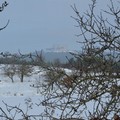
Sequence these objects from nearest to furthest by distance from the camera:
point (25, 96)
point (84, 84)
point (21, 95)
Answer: point (84, 84) < point (25, 96) < point (21, 95)

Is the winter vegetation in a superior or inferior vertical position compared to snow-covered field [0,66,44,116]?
superior

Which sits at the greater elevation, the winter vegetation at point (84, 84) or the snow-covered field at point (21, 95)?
the winter vegetation at point (84, 84)

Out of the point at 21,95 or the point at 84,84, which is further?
the point at 21,95

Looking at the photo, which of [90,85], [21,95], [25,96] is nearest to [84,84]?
[90,85]

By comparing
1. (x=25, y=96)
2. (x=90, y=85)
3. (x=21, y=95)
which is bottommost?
(x=21, y=95)

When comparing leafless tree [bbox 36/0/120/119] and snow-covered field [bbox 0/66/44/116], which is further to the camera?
snow-covered field [bbox 0/66/44/116]

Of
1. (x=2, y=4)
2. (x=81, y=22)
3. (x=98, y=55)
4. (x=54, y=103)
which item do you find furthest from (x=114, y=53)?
(x=2, y=4)

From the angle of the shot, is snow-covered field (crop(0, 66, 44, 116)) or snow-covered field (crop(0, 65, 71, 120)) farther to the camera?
snow-covered field (crop(0, 66, 44, 116))

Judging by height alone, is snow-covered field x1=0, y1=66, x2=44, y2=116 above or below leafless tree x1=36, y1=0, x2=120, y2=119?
below

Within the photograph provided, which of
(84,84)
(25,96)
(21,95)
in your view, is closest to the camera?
(84,84)

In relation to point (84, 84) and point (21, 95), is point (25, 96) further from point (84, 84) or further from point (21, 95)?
point (84, 84)

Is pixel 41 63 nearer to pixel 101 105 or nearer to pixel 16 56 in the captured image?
pixel 16 56

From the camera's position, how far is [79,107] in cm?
329

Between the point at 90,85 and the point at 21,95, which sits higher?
the point at 90,85
